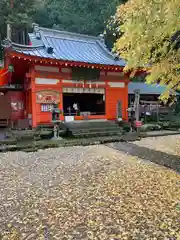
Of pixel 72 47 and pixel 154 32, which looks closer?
pixel 154 32

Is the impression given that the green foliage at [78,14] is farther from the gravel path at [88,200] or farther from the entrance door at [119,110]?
the gravel path at [88,200]

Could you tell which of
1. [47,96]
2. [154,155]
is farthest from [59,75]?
[154,155]

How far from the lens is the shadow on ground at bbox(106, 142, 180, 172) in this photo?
565 centimetres

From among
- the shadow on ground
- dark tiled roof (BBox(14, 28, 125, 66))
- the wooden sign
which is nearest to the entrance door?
dark tiled roof (BBox(14, 28, 125, 66))

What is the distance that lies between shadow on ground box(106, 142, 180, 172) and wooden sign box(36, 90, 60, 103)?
12.4ft

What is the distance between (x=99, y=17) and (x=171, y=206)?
956 inches

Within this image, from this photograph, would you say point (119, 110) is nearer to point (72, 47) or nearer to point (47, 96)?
point (47, 96)

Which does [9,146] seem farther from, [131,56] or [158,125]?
[158,125]

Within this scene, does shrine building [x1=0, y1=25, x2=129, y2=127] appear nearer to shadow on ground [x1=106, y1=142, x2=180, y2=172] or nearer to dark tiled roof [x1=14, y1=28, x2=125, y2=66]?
dark tiled roof [x1=14, y1=28, x2=125, y2=66]

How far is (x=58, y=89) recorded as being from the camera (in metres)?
10.6

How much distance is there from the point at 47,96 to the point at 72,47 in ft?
12.6

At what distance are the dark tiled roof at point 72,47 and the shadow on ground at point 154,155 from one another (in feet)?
15.4

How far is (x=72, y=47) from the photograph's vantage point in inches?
499

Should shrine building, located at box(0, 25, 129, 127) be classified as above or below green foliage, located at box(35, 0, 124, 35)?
below
